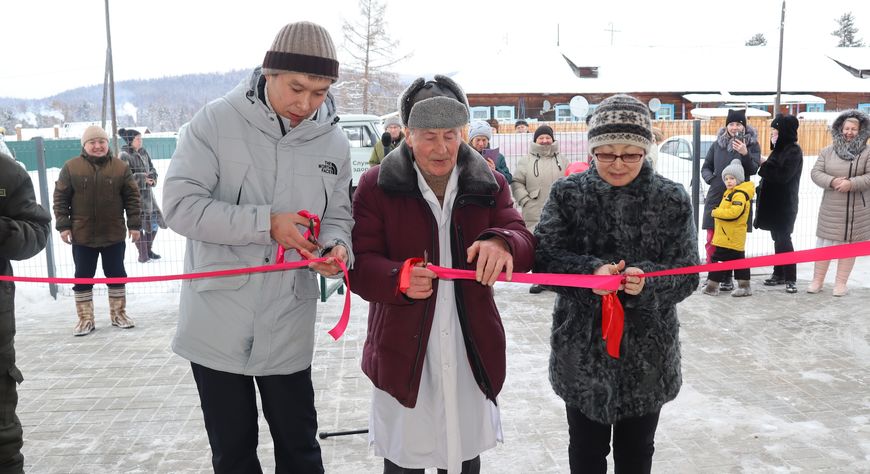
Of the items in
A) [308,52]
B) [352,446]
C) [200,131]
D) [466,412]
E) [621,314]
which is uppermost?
[308,52]

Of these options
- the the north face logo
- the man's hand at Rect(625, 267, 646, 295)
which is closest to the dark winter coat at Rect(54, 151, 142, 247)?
the the north face logo

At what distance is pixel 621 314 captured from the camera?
101 inches

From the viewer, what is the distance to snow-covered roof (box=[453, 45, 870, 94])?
35.9 m

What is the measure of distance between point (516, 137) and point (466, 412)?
35.8 feet

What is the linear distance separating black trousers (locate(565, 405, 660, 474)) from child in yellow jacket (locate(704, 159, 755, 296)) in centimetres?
574

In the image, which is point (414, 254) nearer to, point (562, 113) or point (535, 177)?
point (535, 177)

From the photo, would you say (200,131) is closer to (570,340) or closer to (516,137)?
(570,340)

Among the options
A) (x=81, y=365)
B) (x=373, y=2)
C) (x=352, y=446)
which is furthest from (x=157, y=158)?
(x=373, y=2)

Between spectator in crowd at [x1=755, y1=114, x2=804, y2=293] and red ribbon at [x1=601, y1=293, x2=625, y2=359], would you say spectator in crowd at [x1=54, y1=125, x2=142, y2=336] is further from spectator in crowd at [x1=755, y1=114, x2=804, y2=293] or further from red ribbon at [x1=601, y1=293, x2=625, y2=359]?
spectator in crowd at [x1=755, y1=114, x2=804, y2=293]

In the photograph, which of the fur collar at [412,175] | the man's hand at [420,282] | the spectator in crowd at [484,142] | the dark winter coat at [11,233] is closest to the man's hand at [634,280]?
the fur collar at [412,175]

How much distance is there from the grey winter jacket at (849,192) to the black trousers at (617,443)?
6.17 m

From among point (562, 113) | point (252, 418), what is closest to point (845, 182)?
Result: point (252, 418)

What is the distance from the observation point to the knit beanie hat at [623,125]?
8.49 feet

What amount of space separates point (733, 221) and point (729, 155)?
94 centimetres
